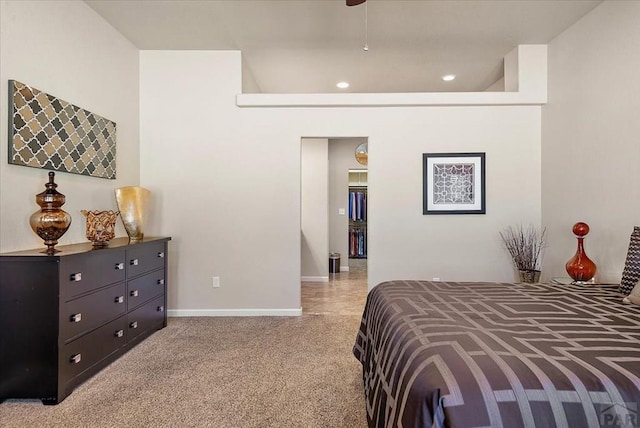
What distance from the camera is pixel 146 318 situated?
9.99 ft

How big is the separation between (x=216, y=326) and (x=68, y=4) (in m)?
3.04

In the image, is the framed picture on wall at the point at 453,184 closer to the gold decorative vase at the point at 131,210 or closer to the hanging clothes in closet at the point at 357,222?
the gold decorative vase at the point at 131,210

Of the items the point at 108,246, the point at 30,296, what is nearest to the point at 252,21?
the point at 108,246

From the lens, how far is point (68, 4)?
106 inches

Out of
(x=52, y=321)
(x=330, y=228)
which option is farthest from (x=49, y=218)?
(x=330, y=228)

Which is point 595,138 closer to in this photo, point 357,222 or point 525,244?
point 525,244

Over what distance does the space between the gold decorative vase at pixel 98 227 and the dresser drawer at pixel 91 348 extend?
24.6 inches

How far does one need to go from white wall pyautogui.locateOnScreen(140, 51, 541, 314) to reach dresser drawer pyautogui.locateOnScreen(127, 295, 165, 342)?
468 mm

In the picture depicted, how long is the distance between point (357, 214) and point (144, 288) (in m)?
5.32

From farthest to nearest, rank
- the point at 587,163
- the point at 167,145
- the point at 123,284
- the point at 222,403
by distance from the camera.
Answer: the point at 167,145 → the point at 587,163 → the point at 123,284 → the point at 222,403

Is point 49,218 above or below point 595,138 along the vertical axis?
below

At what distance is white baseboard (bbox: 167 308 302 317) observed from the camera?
12.3 ft

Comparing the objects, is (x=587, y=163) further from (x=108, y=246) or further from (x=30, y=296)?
(x=30, y=296)

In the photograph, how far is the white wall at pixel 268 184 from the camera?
3.72m
